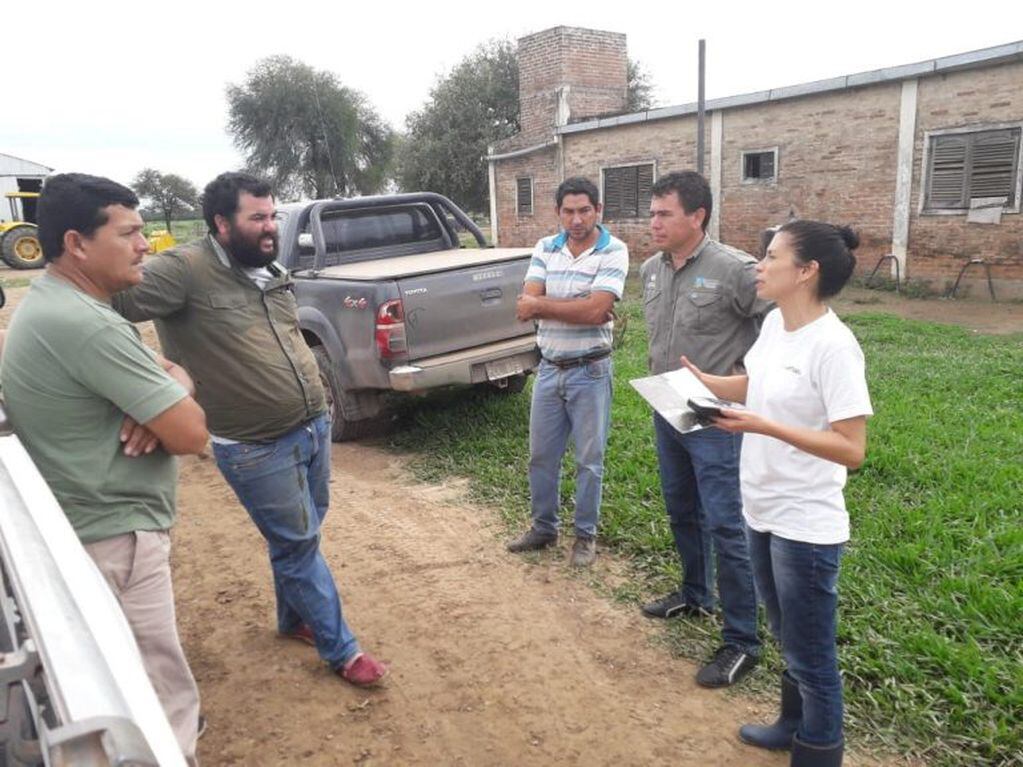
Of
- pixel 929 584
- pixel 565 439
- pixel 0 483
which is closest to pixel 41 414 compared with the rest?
pixel 0 483

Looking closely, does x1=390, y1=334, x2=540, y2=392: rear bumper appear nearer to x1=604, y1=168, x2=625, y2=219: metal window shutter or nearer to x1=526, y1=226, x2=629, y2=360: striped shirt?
x1=526, y1=226, x2=629, y2=360: striped shirt

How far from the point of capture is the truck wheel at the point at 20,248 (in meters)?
21.9

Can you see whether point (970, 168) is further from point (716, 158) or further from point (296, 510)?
point (296, 510)

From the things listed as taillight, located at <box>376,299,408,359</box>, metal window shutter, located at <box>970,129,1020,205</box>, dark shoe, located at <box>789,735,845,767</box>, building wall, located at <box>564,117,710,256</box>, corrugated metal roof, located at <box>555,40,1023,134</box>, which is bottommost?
dark shoe, located at <box>789,735,845,767</box>

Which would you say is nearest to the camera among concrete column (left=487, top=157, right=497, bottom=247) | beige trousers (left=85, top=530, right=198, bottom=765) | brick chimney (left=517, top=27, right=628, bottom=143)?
beige trousers (left=85, top=530, right=198, bottom=765)

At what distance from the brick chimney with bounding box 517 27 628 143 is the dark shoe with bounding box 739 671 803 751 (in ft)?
58.9

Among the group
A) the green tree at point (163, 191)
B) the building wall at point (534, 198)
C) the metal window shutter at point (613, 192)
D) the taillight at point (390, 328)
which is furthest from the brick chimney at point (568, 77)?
the green tree at point (163, 191)

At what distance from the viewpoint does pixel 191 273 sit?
2787mm

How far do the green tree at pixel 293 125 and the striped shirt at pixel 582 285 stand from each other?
30424mm

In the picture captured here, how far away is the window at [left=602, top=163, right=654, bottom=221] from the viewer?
57.9 feet

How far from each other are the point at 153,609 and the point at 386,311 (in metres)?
3.36

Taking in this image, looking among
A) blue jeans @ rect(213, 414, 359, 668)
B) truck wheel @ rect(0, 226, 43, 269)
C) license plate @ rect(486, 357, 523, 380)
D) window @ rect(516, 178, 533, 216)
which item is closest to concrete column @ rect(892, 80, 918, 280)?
window @ rect(516, 178, 533, 216)

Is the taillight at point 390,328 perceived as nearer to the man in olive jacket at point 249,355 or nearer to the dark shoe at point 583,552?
the dark shoe at point 583,552

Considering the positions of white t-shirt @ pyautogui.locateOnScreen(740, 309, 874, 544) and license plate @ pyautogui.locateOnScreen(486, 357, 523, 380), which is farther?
license plate @ pyautogui.locateOnScreen(486, 357, 523, 380)
